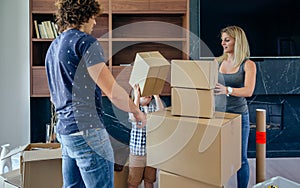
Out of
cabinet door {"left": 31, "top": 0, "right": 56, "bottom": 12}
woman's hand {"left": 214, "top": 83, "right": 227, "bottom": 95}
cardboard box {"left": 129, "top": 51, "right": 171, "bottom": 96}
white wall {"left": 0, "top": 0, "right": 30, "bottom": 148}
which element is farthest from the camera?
white wall {"left": 0, "top": 0, "right": 30, "bottom": 148}

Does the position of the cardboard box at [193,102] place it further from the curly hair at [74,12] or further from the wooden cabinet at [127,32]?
the wooden cabinet at [127,32]

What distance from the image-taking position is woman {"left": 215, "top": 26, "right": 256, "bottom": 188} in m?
2.41

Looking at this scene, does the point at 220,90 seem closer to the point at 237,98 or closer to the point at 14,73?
the point at 237,98

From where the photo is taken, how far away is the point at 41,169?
2125mm

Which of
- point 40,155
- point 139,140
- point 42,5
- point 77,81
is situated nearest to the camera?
point 77,81

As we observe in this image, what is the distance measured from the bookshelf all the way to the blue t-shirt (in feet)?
6.26

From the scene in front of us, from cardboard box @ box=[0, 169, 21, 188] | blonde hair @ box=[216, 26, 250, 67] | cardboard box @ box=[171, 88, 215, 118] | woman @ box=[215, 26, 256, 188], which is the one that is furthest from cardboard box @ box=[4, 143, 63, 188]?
blonde hair @ box=[216, 26, 250, 67]

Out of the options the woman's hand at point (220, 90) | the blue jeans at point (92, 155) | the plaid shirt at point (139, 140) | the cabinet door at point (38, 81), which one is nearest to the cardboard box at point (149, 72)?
the blue jeans at point (92, 155)

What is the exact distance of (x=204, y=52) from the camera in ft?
12.1

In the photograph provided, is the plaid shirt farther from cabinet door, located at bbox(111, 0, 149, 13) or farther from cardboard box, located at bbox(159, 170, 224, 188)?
cabinet door, located at bbox(111, 0, 149, 13)

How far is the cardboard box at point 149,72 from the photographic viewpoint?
1.48 meters

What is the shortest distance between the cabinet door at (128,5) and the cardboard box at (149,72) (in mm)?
2070

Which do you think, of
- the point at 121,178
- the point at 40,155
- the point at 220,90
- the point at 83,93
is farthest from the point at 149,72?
the point at 121,178

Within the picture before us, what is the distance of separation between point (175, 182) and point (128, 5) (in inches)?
95.4
